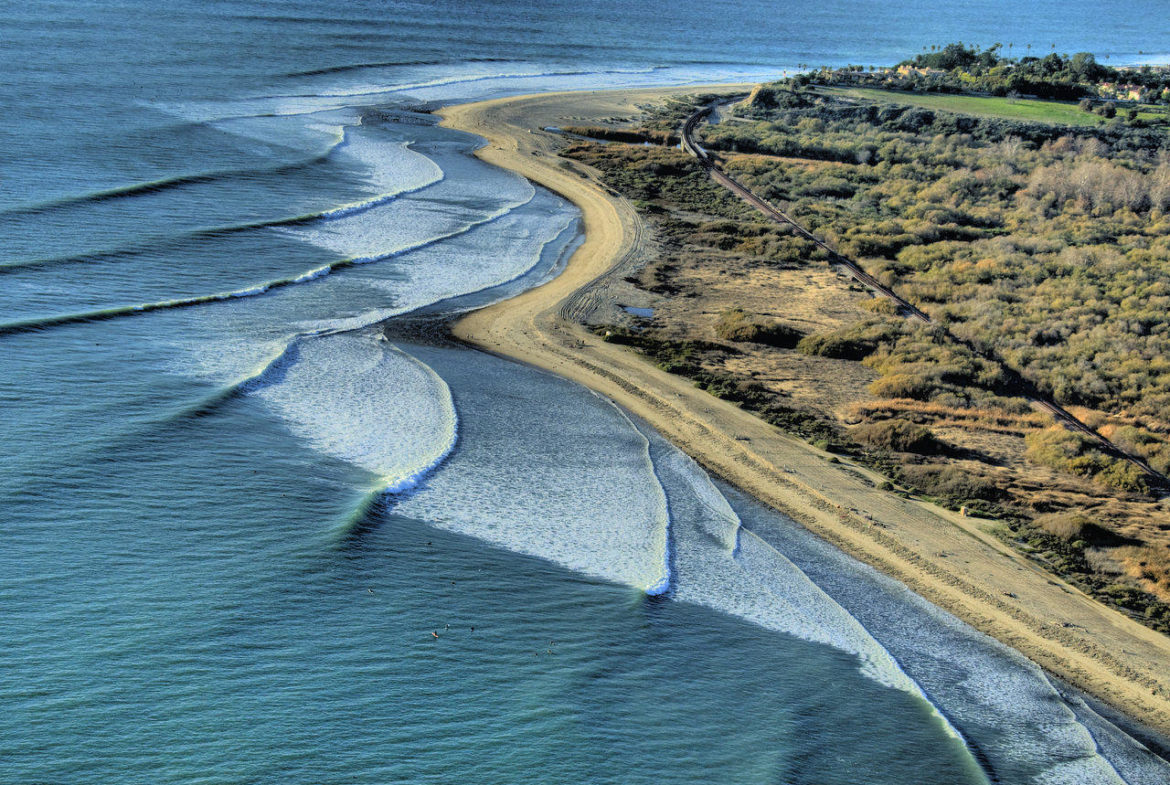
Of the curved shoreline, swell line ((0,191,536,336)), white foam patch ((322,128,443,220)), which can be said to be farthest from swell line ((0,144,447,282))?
the curved shoreline

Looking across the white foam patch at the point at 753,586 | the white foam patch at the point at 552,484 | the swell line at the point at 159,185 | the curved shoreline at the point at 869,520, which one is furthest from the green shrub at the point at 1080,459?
the swell line at the point at 159,185

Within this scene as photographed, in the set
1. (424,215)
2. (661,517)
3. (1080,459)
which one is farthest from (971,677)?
(424,215)

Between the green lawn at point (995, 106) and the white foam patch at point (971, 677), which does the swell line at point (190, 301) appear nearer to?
the white foam patch at point (971, 677)

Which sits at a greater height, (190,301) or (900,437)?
(190,301)

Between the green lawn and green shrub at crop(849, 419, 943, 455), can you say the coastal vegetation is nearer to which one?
green shrub at crop(849, 419, 943, 455)

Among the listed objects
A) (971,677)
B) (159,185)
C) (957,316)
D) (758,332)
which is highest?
(159,185)

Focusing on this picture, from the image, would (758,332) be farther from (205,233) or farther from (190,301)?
(205,233)

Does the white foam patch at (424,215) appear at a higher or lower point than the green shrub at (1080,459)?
higher
